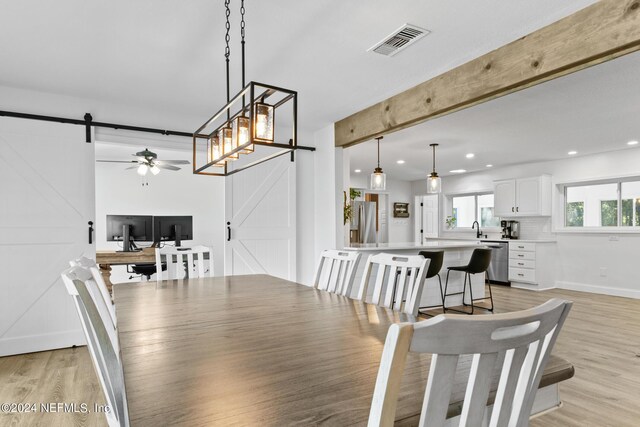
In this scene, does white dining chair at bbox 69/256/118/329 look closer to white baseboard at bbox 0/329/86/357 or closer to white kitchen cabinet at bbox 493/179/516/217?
white baseboard at bbox 0/329/86/357

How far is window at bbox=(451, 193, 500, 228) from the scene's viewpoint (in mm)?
8289

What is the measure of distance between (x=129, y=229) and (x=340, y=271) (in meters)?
4.26

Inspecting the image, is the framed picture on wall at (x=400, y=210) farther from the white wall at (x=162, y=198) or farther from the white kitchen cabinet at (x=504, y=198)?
the white wall at (x=162, y=198)

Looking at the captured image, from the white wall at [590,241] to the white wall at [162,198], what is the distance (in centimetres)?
599

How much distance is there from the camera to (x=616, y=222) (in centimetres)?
631

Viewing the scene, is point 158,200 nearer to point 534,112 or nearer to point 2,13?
point 2,13

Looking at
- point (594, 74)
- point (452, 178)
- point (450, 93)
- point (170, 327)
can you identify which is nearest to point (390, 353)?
point (170, 327)

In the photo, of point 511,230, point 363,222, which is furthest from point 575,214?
point 363,222

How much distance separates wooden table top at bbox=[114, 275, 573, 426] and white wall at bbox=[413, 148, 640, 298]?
6.25m

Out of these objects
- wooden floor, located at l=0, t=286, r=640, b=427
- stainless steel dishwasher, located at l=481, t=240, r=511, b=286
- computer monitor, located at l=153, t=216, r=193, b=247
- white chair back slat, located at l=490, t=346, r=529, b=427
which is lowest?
wooden floor, located at l=0, t=286, r=640, b=427

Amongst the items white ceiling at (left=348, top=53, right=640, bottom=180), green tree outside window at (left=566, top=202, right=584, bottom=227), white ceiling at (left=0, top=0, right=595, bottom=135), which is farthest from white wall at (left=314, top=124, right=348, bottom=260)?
green tree outside window at (left=566, top=202, right=584, bottom=227)

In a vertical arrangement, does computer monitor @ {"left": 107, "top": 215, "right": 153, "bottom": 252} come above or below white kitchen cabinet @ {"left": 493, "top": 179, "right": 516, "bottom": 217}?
below

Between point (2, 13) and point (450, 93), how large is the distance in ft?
9.84

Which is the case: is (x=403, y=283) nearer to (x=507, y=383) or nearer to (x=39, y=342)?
(x=507, y=383)
